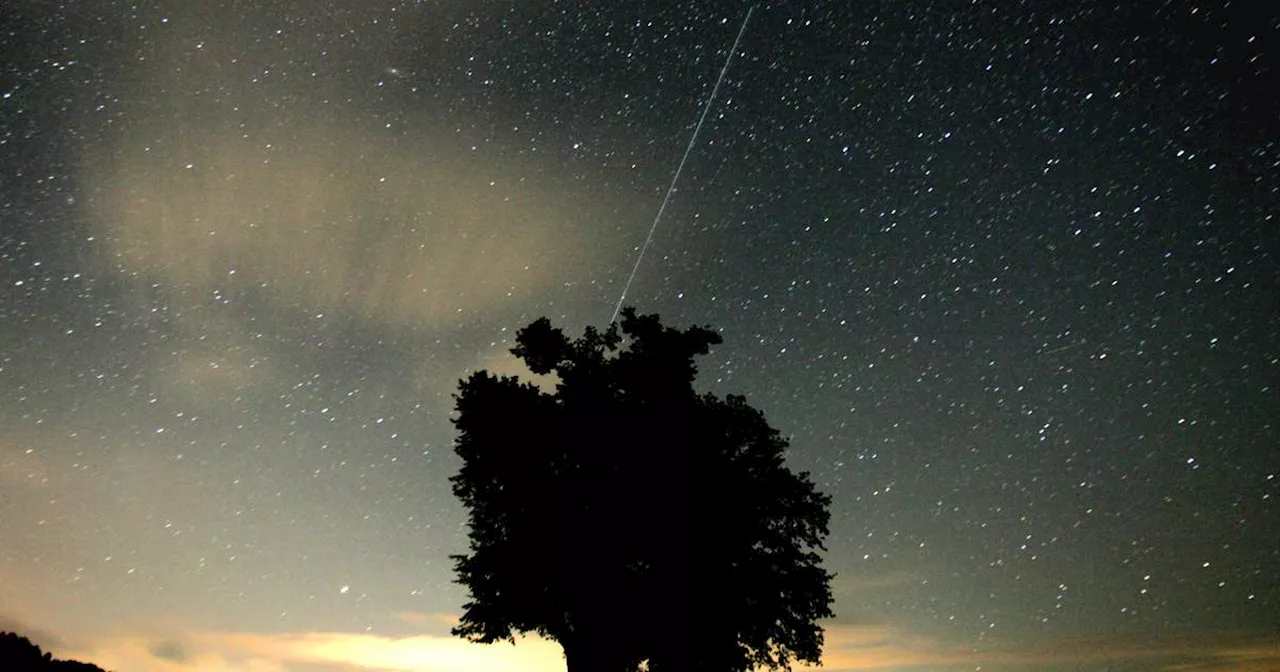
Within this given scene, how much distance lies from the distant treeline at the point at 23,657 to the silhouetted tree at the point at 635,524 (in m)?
13.1

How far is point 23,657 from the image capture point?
1098 cm

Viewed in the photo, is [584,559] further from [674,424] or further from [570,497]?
[674,424]

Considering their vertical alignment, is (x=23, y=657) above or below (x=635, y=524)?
below

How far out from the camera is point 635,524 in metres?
23.4

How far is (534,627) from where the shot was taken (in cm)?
2377

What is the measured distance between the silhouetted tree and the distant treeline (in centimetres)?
1313

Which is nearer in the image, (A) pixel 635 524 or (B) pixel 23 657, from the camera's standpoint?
(B) pixel 23 657

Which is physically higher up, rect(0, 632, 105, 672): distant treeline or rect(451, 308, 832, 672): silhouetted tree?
rect(451, 308, 832, 672): silhouetted tree

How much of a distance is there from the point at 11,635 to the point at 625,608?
597 inches

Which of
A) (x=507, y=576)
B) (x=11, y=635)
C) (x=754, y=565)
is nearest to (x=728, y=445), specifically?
(x=754, y=565)

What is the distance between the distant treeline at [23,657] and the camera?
34.8 ft

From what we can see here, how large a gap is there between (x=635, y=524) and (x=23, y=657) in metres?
15.4

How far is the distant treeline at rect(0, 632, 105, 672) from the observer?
10.6 metres

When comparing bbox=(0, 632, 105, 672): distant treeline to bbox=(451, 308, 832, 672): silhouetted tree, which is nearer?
bbox=(0, 632, 105, 672): distant treeline
